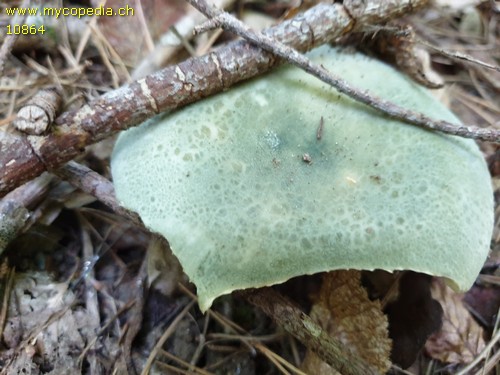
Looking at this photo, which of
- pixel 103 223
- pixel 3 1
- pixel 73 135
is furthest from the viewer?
pixel 3 1

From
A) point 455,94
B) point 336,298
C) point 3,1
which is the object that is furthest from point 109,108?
point 455,94

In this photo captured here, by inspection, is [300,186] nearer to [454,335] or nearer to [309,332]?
[309,332]

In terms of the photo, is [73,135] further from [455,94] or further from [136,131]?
Answer: [455,94]

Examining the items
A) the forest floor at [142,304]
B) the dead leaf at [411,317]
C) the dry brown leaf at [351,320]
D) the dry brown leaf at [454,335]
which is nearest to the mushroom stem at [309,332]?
the forest floor at [142,304]

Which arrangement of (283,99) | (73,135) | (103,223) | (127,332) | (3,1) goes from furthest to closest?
(3,1) → (103,223) → (127,332) → (283,99) → (73,135)

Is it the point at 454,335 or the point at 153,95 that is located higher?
the point at 153,95

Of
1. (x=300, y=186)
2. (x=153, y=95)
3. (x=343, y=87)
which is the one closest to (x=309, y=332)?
(x=300, y=186)

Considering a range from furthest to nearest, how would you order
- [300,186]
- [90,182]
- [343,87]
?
[90,182] → [343,87] → [300,186]
